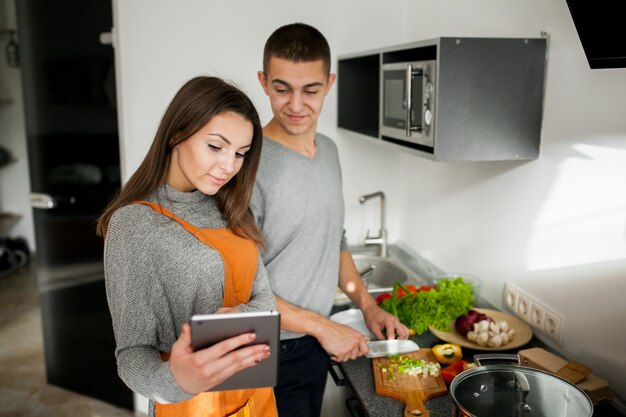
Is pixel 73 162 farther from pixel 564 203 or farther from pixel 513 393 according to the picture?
pixel 513 393

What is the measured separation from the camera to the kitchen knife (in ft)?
5.52

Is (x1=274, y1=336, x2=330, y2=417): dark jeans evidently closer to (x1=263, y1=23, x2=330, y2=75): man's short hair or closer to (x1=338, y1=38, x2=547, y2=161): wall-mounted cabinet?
(x1=338, y1=38, x2=547, y2=161): wall-mounted cabinet

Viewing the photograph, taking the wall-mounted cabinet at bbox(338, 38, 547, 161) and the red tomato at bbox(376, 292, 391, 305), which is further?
the red tomato at bbox(376, 292, 391, 305)

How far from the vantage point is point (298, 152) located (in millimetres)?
1721

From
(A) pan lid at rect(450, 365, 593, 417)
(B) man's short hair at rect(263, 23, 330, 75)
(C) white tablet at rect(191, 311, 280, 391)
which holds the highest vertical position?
(B) man's short hair at rect(263, 23, 330, 75)

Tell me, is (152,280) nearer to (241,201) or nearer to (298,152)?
(241,201)

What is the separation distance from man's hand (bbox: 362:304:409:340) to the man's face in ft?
2.01

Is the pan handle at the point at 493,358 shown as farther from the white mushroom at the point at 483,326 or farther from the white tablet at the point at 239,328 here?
the white tablet at the point at 239,328

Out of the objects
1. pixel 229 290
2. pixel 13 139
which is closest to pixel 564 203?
pixel 229 290

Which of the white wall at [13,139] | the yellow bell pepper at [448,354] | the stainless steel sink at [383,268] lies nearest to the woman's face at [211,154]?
the yellow bell pepper at [448,354]

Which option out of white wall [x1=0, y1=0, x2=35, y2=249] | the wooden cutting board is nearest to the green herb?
the wooden cutting board

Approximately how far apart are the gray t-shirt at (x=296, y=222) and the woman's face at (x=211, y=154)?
1.16 ft

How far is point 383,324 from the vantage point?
1.81 metres

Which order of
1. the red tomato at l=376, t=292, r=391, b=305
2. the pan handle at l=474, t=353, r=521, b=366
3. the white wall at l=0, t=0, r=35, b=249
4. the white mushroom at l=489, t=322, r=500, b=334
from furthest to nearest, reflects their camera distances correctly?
the white wall at l=0, t=0, r=35, b=249 → the red tomato at l=376, t=292, r=391, b=305 → the white mushroom at l=489, t=322, r=500, b=334 → the pan handle at l=474, t=353, r=521, b=366
